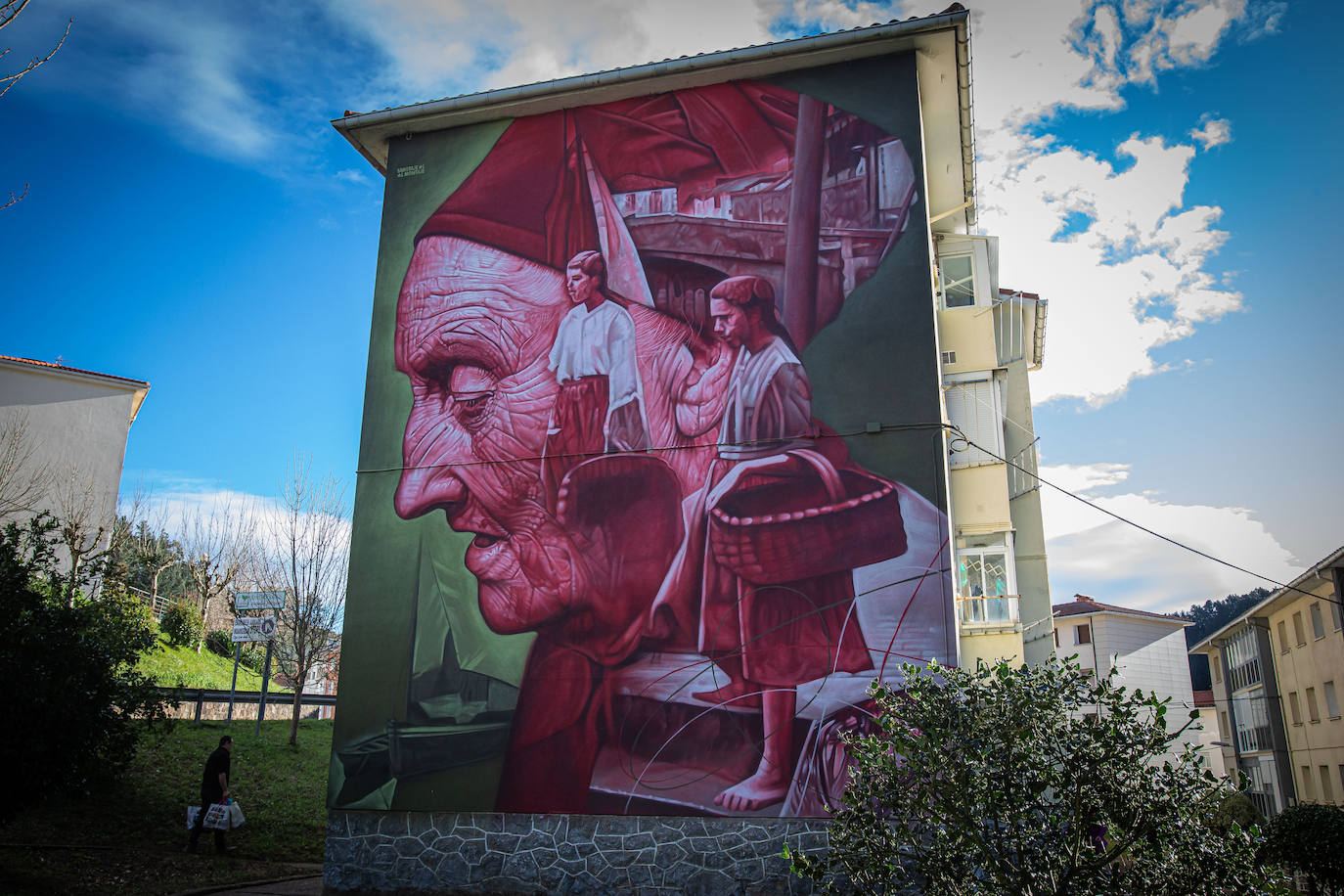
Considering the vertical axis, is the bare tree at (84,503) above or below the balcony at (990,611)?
above

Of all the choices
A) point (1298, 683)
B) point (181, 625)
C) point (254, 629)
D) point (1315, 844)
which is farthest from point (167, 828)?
point (1298, 683)

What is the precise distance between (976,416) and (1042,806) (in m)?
10.6

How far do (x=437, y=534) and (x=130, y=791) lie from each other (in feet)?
22.7

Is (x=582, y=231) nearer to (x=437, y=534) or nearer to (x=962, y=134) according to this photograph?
(x=437, y=534)

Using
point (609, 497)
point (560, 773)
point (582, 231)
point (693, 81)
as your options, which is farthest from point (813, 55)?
point (560, 773)

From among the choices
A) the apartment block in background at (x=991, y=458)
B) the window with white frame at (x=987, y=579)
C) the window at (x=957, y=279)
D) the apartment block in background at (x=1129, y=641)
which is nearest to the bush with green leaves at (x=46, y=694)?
the apartment block in background at (x=991, y=458)

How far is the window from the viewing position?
16.3 m

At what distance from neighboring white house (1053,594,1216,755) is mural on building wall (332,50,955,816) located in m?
34.6

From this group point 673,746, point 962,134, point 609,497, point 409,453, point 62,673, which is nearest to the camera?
point 62,673

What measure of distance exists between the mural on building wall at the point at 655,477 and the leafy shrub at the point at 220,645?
2175 centimetres

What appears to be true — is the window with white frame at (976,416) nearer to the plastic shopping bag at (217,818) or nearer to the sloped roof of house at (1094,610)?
the plastic shopping bag at (217,818)

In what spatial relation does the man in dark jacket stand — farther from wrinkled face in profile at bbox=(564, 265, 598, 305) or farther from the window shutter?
the window shutter

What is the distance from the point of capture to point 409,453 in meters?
14.2

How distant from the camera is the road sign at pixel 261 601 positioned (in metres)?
20.4
